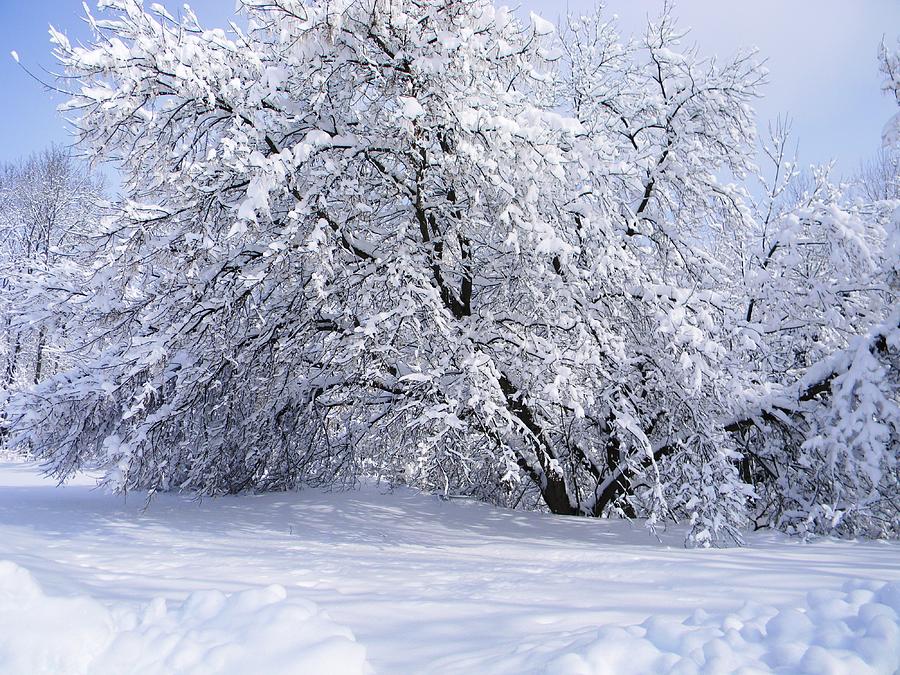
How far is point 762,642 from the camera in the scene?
209 centimetres

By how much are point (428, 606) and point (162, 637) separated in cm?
128

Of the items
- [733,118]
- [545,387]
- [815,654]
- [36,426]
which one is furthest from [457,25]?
[36,426]

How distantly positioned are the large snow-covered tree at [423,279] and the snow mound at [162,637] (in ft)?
9.26

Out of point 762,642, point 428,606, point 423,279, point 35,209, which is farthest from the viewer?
point 35,209

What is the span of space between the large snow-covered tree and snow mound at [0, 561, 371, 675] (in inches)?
111

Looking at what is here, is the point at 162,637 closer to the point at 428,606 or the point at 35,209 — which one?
the point at 428,606

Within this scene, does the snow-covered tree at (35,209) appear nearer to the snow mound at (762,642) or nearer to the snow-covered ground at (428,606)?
the snow-covered ground at (428,606)

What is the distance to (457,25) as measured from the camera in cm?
527

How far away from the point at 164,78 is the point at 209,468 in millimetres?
4894

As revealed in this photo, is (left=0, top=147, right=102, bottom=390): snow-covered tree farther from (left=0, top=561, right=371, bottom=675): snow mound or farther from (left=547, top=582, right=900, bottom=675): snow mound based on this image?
(left=547, top=582, right=900, bottom=675): snow mound

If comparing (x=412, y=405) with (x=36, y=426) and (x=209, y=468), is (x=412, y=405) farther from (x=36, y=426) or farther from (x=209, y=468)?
(x=36, y=426)

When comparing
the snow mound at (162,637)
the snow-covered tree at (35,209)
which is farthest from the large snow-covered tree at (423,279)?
the snow-covered tree at (35,209)

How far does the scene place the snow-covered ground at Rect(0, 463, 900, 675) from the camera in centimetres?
199

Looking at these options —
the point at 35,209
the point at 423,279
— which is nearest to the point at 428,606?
the point at 423,279
